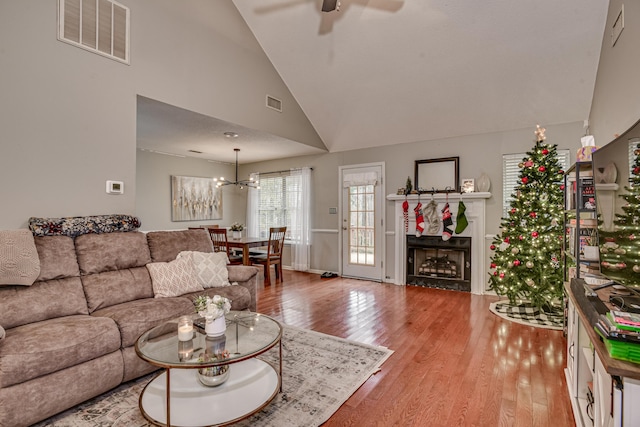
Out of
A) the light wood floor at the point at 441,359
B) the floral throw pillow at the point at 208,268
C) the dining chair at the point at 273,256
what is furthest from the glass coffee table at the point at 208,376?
the dining chair at the point at 273,256

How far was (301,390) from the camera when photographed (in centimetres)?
217

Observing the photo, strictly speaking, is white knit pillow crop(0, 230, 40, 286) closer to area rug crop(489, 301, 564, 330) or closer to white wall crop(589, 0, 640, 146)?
white wall crop(589, 0, 640, 146)

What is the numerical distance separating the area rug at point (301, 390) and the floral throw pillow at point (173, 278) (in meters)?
0.70

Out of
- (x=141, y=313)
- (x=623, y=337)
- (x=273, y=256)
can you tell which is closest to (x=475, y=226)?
(x=273, y=256)

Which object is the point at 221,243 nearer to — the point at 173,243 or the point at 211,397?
the point at 173,243

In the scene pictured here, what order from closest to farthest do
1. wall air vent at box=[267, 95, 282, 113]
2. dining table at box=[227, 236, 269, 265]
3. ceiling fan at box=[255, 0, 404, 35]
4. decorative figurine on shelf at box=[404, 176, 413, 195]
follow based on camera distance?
ceiling fan at box=[255, 0, 404, 35] < wall air vent at box=[267, 95, 282, 113] < dining table at box=[227, 236, 269, 265] < decorative figurine on shelf at box=[404, 176, 413, 195]

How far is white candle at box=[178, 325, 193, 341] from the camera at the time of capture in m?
1.96

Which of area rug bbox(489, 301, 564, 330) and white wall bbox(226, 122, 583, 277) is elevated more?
white wall bbox(226, 122, 583, 277)

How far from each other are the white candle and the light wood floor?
3.23 feet

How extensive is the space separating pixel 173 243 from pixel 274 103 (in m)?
2.60

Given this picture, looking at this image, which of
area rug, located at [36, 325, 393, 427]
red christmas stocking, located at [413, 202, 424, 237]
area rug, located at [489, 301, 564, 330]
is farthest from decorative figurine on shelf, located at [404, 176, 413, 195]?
area rug, located at [36, 325, 393, 427]

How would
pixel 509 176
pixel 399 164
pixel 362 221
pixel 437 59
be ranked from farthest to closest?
1. pixel 362 221
2. pixel 399 164
3. pixel 509 176
4. pixel 437 59

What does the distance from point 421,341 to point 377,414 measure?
4.04ft

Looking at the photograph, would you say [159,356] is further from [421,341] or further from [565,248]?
[565,248]
